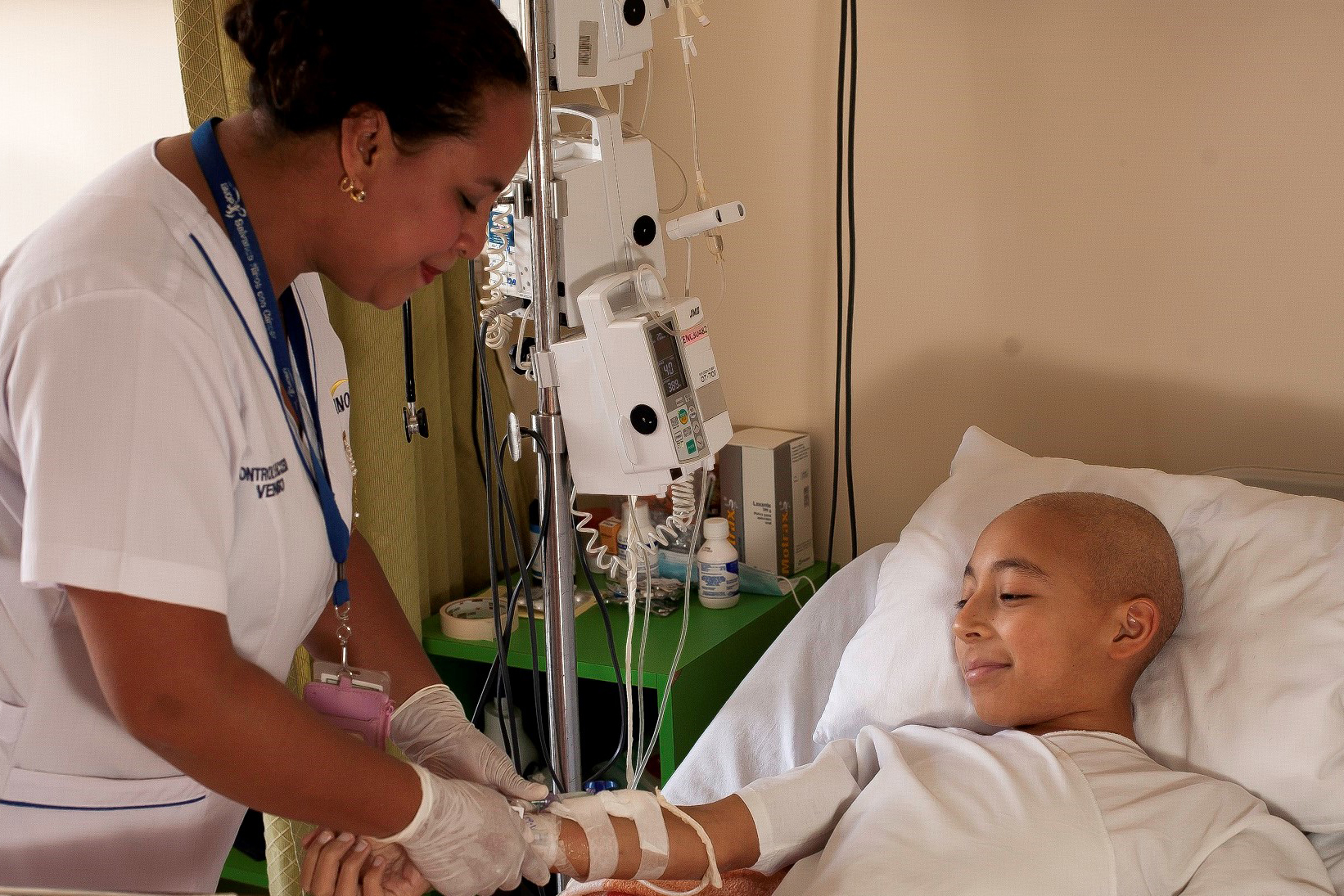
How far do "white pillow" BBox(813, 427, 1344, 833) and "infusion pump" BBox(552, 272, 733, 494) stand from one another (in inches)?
15.2

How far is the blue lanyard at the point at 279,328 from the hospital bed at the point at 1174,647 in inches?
29.6

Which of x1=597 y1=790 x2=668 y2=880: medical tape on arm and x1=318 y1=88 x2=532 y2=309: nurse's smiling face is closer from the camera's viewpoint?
x1=318 y1=88 x2=532 y2=309: nurse's smiling face

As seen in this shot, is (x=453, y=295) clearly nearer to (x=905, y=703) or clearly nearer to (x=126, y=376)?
(x=905, y=703)

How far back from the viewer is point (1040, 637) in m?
1.51

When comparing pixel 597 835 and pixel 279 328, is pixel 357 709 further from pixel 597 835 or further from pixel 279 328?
pixel 279 328

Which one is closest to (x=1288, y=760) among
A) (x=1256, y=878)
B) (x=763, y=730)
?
(x=1256, y=878)

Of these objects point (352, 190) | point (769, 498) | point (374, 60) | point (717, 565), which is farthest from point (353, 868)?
point (769, 498)

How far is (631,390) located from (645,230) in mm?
247

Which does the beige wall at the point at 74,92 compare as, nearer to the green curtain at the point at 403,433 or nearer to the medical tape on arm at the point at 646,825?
the green curtain at the point at 403,433

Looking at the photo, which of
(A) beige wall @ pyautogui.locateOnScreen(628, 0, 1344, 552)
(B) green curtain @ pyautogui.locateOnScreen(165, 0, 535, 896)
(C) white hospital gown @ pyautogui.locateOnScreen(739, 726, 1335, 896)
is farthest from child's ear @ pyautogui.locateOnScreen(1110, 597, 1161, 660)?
(B) green curtain @ pyautogui.locateOnScreen(165, 0, 535, 896)

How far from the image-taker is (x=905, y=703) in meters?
1.64

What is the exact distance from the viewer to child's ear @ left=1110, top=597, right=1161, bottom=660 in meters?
1.52

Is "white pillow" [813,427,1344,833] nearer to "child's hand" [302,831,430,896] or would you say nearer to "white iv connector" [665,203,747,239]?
"white iv connector" [665,203,747,239]

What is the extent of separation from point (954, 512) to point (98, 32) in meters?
2.02
